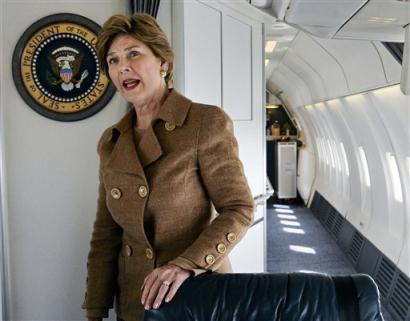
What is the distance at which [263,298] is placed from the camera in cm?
138

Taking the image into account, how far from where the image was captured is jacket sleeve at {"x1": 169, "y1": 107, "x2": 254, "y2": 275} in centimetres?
148

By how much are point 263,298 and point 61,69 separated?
235 centimetres

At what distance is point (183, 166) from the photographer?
5.18 ft

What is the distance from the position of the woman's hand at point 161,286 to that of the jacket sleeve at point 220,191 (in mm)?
73

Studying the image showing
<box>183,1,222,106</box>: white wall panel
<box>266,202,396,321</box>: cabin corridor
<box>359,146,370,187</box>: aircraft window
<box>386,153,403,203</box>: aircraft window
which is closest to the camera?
<box>183,1,222,106</box>: white wall panel

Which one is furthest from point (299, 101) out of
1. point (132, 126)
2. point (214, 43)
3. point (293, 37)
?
point (132, 126)

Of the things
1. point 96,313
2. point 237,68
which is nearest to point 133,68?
point 96,313

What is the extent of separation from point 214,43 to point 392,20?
141cm

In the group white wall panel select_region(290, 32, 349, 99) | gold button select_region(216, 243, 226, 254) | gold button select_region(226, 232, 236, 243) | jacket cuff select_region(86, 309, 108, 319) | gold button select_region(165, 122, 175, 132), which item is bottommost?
jacket cuff select_region(86, 309, 108, 319)

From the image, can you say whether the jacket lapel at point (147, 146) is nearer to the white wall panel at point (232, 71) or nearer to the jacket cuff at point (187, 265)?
the jacket cuff at point (187, 265)

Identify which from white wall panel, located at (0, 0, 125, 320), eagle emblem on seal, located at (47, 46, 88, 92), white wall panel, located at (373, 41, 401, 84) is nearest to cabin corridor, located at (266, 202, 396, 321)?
white wall panel, located at (373, 41, 401, 84)

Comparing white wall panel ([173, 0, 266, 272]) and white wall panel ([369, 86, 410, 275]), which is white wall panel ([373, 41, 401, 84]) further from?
white wall panel ([173, 0, 266, 272])

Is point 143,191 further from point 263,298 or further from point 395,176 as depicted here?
point 395,176

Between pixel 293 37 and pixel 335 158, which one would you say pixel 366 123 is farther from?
pixel 335 158
